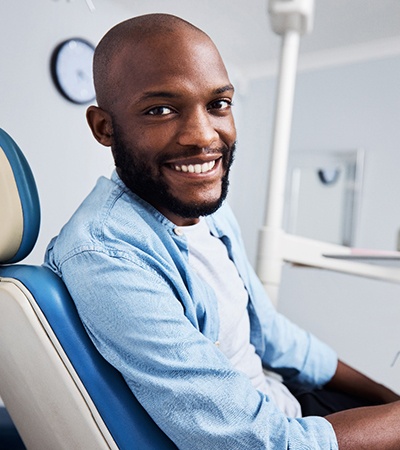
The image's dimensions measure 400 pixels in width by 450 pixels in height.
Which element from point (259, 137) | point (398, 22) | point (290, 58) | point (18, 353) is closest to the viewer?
point (18, 353)

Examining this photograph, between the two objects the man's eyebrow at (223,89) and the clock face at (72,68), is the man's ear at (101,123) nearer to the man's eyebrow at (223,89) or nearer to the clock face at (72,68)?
the man's eyebrow at (223,89)

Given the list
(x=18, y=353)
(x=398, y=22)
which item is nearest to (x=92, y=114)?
(x=18, y=353)

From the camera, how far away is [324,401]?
1.13 meters

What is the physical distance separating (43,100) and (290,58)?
0.90 metres

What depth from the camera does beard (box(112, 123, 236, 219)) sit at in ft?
2.73

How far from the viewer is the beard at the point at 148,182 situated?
83 cm

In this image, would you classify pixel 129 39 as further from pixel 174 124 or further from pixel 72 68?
pixel 72 68

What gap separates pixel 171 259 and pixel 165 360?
0.19 metres

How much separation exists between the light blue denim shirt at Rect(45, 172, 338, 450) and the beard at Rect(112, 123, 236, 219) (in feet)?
0.14

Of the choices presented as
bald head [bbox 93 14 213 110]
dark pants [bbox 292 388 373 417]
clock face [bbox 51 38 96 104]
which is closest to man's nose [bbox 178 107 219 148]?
bald head [bbox 93 14 213 110]

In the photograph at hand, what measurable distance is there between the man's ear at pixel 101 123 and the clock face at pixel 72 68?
90cm

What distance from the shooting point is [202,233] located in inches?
39.9

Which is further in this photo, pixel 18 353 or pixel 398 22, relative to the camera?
pixel 398 22

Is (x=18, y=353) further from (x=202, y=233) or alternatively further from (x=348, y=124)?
(x=348, y=124)
